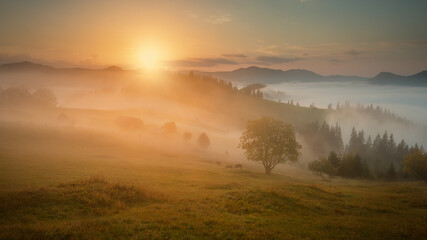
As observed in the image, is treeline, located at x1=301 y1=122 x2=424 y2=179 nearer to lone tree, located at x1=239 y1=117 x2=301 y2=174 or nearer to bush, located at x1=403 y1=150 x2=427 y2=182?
bush, located at x1=403 y1=150 x2=427 y2=182

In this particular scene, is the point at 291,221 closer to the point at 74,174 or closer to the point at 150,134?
the point at 74,174

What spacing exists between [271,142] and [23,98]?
175m

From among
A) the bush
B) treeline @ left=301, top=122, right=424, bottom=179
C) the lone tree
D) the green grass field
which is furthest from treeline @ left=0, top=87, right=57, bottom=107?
the bush

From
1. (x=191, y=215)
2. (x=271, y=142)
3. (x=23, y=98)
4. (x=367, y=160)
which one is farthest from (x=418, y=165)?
(x=23, y=98)

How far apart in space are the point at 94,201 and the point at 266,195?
18569 mm

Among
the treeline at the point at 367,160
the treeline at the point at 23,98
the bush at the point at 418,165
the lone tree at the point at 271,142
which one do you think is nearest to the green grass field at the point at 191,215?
the lone tree at the point at 271,142

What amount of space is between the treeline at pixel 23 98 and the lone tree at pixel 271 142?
158391 mm

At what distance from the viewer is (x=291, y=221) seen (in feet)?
67.8

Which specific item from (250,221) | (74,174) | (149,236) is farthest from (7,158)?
(250,221)

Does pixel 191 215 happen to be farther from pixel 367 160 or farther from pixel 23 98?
pixel 23 98

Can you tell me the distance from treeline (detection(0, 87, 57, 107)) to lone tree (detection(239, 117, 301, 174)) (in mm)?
158391

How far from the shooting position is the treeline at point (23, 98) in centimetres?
15977

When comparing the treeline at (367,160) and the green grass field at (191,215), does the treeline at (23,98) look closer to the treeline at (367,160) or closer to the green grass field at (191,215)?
the green grass field at (191,215)

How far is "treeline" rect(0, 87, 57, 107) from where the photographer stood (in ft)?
524
